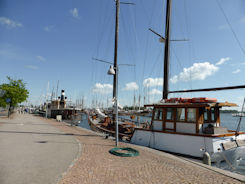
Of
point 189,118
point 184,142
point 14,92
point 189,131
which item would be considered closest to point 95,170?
point 184,142

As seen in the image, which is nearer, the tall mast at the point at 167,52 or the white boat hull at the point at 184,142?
the white boat hull at the point at 184,142

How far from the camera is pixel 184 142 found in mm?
8695

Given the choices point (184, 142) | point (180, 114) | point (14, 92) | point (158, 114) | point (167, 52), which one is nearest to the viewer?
point (184, 142)

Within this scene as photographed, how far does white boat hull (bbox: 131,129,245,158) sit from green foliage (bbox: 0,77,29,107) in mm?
22654

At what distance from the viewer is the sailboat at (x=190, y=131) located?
805 cm

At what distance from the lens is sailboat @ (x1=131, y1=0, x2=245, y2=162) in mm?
8047

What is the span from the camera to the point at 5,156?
5871 millimetres

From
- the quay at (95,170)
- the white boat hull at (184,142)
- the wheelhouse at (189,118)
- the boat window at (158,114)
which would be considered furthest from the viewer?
the boat window at (158,114)

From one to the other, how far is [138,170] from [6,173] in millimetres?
4082

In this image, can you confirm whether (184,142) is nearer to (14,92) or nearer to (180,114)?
(180,114)

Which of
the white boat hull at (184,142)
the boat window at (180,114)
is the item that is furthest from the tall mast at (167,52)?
the white boat hull at (184,142)

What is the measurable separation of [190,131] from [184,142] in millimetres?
805

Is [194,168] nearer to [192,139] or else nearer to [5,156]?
[192,139]

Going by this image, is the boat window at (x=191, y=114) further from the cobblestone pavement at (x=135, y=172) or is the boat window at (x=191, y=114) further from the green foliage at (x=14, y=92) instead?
the green foliage at (x=14, y=92)
